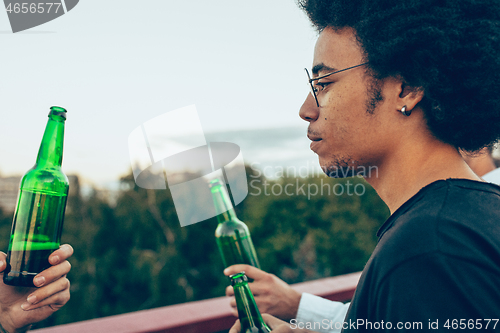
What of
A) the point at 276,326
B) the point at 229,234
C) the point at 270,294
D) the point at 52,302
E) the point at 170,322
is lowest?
the point at 170,322

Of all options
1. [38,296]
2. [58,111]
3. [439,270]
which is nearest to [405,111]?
[439,270]

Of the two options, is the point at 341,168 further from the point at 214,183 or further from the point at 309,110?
the point at 214,183

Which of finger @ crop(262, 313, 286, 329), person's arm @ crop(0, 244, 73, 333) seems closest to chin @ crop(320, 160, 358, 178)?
finger @ crop(262, 313, 286, 329)

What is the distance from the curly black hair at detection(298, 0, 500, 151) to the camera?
1264mm

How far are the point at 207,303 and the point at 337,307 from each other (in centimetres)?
112

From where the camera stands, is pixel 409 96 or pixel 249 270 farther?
pixel 249 270

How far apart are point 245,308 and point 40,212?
84 centimetres

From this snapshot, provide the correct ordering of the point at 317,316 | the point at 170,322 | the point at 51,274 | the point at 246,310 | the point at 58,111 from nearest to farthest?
the point at 51,274 < the point at 58,111 < the point at 246,310 < the point at 317,316 < the point at 170,322

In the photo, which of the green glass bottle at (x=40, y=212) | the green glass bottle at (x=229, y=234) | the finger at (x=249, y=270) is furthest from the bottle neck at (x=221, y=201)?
the green glass bottle at (x=40, y=212)

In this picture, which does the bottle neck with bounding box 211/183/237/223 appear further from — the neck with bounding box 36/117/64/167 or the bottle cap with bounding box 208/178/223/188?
the neck with bounding box 36/117/64/167

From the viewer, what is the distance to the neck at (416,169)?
1.18 m

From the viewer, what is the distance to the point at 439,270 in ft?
2.70

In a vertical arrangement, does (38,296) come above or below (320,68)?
below

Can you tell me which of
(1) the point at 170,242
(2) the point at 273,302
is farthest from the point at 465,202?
(1) the point at 170,242
